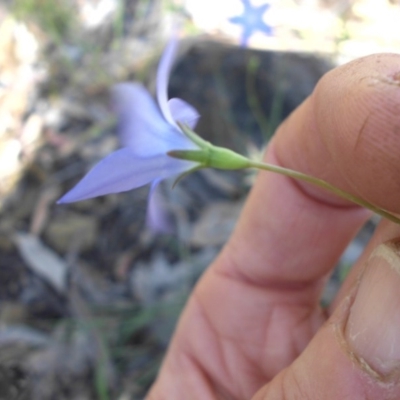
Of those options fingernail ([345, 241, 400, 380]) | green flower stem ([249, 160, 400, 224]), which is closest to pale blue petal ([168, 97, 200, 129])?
green flower stem ([249, 160, 400, 224])

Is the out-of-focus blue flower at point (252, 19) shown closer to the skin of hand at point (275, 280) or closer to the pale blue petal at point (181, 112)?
the skin of hand at point (275, 280)

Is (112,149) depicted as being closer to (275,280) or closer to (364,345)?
(275,280)

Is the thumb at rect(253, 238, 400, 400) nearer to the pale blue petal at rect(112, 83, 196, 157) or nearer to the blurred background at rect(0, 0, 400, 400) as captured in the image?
the pale blue petal at rect(112, 83, 196, 157)

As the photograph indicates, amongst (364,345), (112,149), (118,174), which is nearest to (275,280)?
(364,345)

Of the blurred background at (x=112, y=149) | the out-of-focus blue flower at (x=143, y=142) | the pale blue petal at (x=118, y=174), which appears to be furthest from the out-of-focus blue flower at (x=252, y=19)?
the pale blue petal at (x=118, y=174)

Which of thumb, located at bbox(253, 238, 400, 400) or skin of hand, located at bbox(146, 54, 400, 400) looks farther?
skin of hand, located at bbox(146, 54, 400, 400)
